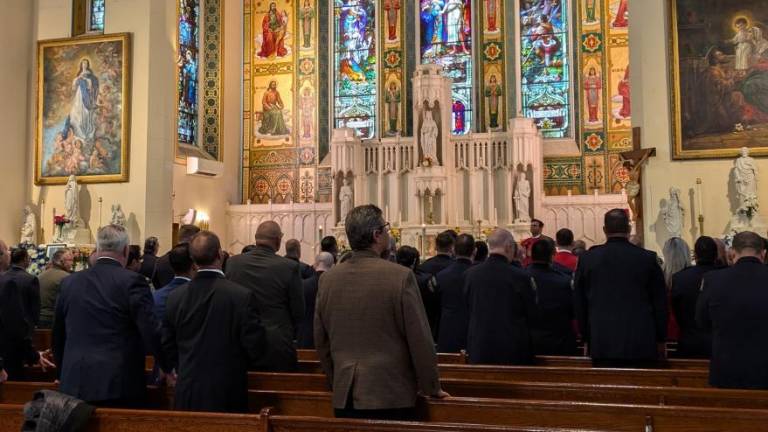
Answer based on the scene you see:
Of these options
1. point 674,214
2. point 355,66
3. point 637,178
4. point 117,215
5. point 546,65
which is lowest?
point 674,214

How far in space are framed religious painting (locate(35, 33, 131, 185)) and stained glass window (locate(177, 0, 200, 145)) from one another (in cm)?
405

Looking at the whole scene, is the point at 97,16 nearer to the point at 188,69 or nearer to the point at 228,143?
the point at 188,69

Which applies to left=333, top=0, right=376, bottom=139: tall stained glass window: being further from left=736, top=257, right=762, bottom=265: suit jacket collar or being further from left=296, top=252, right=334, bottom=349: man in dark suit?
left=736, top=257, right=762, bottom=265: suit jacket collar

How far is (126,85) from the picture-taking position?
15.8 metres

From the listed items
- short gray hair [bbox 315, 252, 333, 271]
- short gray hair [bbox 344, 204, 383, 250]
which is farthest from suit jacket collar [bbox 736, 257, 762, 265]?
short gray hair [bbox 315, 252, 333, 271]

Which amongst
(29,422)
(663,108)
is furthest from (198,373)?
(663,108)

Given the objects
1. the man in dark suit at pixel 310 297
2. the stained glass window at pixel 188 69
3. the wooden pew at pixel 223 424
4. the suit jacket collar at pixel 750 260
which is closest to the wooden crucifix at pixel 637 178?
the man in dark suit at pixel 310 297

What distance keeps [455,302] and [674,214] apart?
7.28 metres

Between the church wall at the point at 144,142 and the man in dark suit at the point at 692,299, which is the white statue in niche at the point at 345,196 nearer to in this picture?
the church wall at the point at 144,142

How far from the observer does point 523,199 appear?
18.1 m

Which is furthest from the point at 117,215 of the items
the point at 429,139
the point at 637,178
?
the point at 637,178

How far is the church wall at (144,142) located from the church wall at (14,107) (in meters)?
0.33

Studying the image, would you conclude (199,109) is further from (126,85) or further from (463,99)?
(463,99)

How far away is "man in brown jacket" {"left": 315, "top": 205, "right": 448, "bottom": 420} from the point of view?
3.48 meters
